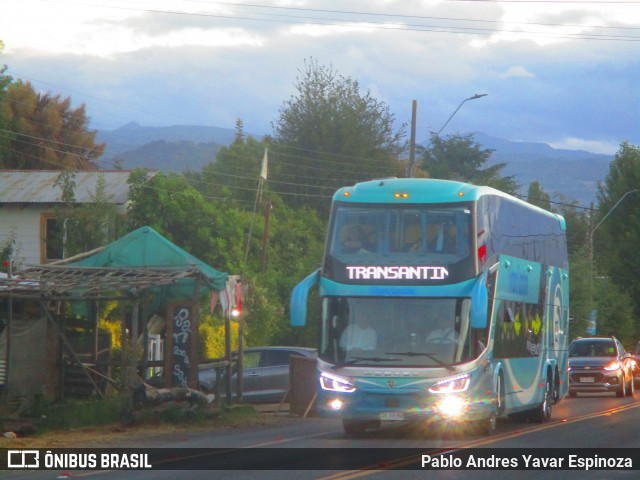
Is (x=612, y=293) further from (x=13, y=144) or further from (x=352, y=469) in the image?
(x=352, y=469)

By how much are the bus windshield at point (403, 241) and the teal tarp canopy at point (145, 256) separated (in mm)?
5354

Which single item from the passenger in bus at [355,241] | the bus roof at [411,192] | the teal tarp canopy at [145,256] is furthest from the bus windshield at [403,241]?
the teal tarp canopy at [145,256]

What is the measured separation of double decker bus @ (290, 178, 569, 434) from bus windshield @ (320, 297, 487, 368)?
16 millimetres

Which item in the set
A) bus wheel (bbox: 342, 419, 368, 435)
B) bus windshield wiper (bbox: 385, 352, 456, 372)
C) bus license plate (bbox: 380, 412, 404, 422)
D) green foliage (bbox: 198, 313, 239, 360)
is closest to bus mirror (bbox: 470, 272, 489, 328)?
bus windshield wiper (bbox: 385, 352, 456, 372)

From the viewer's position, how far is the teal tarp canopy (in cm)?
2392

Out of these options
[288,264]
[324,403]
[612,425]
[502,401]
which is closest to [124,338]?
[324,403]

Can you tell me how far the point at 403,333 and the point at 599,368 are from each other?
1631cm

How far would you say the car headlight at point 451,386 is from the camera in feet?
59.8

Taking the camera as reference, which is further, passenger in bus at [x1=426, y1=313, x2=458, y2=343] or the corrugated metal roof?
the corrugated metal roof

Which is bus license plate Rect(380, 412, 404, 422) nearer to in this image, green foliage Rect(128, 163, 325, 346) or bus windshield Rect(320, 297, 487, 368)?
bus windshield Rect(320, 297, 487, 368)

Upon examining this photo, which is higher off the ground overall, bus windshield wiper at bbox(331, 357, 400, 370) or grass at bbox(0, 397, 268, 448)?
bus windshield wiper at bbox(331, 357, 400, 370)

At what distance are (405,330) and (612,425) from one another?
5.35 m

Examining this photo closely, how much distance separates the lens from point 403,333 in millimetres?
18516

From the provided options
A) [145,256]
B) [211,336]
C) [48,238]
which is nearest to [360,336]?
[145,256]
